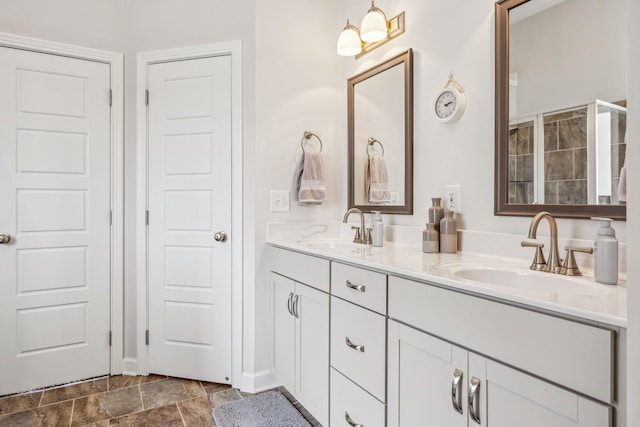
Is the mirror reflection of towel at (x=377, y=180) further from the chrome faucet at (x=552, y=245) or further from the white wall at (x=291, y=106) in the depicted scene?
the chrome faucet at (x=552, y=245)

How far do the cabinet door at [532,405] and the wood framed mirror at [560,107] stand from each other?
0.64 metres

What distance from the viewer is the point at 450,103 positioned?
1.67m

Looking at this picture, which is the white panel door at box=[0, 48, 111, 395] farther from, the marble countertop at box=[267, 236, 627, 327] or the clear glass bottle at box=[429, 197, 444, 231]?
the clear glass bottle at box=[429, 197, 444, 231]

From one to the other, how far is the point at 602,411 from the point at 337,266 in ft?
3.22

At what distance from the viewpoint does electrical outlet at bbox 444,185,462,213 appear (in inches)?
65.7

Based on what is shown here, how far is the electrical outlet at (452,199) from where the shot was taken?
1.67 metres

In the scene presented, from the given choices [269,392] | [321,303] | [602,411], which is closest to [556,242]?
[602,411]

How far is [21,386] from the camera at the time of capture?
7.14 feet

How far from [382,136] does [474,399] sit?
152 cm

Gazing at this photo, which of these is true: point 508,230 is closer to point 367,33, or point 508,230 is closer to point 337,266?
point 337,266

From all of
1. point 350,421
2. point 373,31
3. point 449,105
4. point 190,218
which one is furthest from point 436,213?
point 190,218

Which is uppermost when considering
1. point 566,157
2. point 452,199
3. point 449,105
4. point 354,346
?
point 449,105

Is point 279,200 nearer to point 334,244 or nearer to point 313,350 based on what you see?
point 334,244

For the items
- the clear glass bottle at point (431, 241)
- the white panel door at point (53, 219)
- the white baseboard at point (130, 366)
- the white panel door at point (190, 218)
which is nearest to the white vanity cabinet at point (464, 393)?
the clear glass bottle at point (431, 241)
